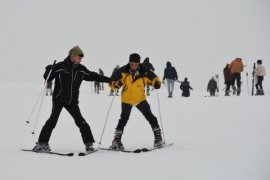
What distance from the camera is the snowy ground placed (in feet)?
19.4

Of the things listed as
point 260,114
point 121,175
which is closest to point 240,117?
point 260,114

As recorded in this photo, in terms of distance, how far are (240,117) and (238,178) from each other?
6.71 meters

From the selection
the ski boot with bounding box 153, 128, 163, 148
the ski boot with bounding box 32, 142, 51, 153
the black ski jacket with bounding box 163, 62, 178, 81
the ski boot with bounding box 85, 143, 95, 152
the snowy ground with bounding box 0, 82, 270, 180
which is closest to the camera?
the snowy ground with bounding box 0, 82, 270, 180

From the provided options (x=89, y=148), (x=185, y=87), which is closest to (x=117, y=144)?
(x=89, y=148)

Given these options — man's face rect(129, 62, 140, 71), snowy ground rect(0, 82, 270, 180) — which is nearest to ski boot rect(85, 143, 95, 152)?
snowy ground rect(0, 82, 270, 180)

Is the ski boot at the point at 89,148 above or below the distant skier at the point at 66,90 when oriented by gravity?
below

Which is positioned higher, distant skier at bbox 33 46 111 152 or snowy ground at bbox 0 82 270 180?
distant skier at bbox 33 46 111 152

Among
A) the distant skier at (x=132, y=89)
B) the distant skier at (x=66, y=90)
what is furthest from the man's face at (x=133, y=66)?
the distant skier at (x=66, y=90)

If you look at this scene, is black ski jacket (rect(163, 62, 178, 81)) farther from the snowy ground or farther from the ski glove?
the ski glove

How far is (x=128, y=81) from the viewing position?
7930 millimetres

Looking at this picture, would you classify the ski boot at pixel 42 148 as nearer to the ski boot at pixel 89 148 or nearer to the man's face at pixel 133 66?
the ski boot at pixel 89 148

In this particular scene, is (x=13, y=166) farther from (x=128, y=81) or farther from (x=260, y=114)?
(x=260, y=114)

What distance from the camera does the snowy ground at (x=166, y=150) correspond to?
5.90 meters

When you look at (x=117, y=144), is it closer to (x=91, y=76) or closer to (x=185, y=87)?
(x=91, y=76)
